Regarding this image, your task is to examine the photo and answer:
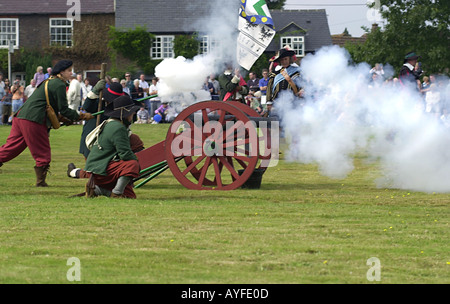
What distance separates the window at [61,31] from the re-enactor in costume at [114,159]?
3635 cm

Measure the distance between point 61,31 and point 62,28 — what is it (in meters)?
0.18

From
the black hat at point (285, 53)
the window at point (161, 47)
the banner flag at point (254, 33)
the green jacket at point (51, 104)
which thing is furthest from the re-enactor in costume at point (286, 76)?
the window at point (161, 47)

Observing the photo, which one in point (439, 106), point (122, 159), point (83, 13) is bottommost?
point (122, 159)

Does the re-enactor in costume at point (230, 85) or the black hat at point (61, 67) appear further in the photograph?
the re-enactor in costume at point (230, 85)

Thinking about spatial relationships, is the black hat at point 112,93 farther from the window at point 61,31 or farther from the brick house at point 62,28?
the window at point 61,31

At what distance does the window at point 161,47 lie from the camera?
43188mm

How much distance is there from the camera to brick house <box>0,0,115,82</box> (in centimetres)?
4362

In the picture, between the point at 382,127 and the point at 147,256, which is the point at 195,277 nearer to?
the point at 147,256

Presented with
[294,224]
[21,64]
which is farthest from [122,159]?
[21,64]

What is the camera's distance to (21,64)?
4244 cm

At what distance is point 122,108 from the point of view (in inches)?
364

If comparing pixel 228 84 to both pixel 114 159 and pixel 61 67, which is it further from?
pixel 114 159

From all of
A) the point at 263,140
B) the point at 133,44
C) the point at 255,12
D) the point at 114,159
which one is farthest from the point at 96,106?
the point at 133,44
